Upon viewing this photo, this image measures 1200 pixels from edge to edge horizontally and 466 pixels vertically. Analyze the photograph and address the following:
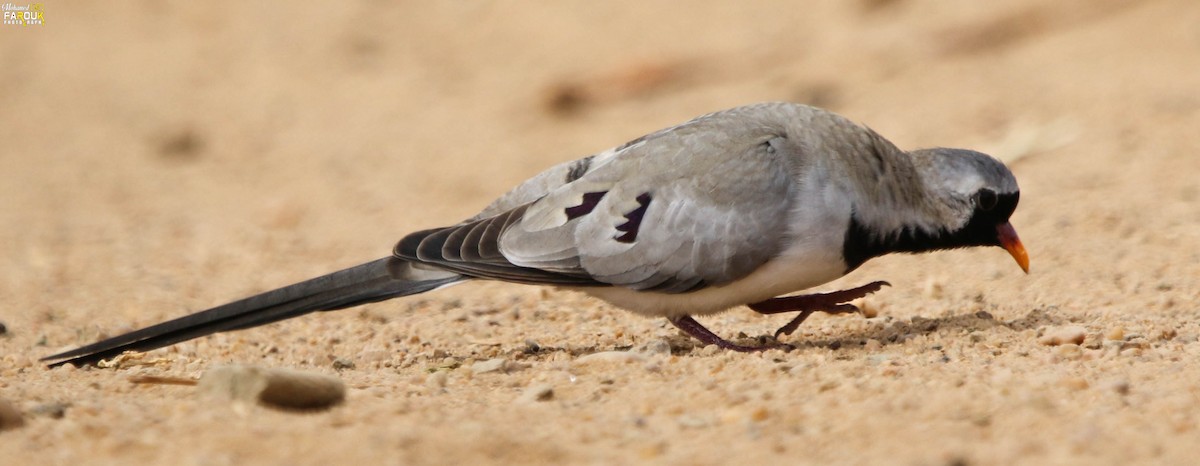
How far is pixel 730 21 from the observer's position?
12.8m

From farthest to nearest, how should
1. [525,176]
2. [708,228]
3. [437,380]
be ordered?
[525,176] → [708,228] → [437,380]

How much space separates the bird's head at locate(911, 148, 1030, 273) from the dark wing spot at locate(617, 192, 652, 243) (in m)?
1.07

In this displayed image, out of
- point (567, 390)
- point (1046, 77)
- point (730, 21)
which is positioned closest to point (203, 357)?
point (567, 390)

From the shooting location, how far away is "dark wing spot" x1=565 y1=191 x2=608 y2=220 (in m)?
5.06

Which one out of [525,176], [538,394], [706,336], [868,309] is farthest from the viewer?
[525,176]

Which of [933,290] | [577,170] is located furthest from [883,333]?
[577,170]

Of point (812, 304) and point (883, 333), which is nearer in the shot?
point (883, 333)

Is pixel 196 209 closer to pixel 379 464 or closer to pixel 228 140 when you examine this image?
pixel 228 140

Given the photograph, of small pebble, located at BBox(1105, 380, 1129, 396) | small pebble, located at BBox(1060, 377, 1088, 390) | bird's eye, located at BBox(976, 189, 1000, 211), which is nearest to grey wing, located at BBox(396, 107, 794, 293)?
bird's eye, located at BBox(976, 189, 1000, 211)

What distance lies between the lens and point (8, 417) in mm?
3617

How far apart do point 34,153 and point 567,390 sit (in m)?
8.75

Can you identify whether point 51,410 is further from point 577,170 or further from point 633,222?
point 577,170

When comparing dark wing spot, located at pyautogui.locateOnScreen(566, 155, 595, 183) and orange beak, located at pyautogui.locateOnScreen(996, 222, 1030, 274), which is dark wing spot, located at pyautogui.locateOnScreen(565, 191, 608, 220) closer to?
dark wing spot, located at pyautogui.locateOnScreen(566, 155, 595, 183)

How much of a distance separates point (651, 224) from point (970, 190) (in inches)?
47.0
